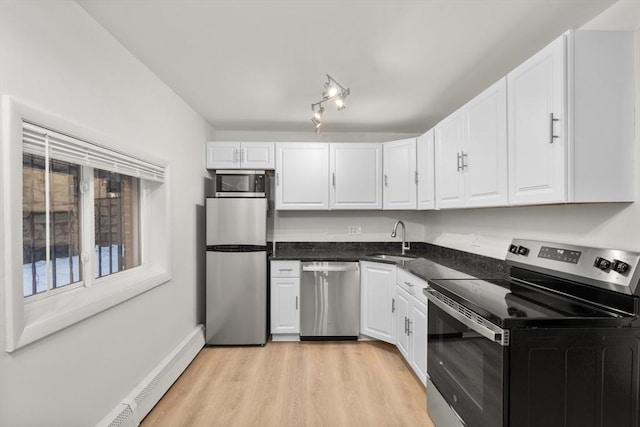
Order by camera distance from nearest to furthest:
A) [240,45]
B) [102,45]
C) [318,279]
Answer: [102,45] < [240,45] < [318,279]

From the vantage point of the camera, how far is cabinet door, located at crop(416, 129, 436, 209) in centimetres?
284

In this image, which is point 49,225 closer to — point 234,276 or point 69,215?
point 69,215

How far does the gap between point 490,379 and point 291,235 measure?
2808mm

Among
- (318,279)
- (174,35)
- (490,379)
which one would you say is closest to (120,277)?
(174,35)

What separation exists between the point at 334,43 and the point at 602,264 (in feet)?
5.87

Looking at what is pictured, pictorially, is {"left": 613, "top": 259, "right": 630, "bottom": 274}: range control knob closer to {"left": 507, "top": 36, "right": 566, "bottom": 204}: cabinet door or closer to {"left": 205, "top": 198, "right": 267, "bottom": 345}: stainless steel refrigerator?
{"left": 507, "top": 36, "right": 566, "bottom": 204}: cabinet door

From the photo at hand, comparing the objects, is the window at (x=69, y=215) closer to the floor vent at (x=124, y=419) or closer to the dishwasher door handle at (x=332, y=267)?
the floor vent at (x=124, y=419)

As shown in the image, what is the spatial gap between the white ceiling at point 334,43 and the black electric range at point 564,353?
1.27 metres

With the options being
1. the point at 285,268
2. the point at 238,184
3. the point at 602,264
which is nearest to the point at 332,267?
the point at 285,268

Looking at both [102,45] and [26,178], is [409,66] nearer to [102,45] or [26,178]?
[102,45]

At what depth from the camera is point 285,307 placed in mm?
3361

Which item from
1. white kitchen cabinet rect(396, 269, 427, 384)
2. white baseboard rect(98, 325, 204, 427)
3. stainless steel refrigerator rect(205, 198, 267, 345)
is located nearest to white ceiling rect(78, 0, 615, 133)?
stainless steel refrigerator rect(205, 198, 267, 345)

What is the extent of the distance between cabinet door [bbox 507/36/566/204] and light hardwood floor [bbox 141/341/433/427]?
1.62 m

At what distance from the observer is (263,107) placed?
3.01m
